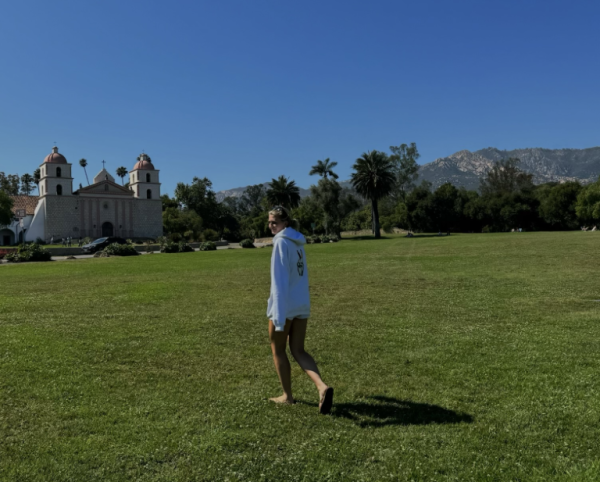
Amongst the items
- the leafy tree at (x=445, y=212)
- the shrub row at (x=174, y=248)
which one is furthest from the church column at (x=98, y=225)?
the leafy tree at (x=445, y=212)

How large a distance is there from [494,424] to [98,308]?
8.13 m

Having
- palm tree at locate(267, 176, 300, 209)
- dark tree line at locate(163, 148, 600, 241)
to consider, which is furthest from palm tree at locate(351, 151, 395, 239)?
palm tree at locate(267, 176, 300, 209)

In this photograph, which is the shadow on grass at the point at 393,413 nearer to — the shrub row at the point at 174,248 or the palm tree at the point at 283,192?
the shrub row at the point at 174,248

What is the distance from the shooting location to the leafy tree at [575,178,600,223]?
193ft

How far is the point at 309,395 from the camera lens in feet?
14.6

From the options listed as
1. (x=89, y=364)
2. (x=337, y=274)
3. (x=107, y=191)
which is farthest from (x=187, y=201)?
(x=89, y=364)

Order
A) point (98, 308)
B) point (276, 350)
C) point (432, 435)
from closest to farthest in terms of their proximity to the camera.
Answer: point (432, 435) < point (276, 350) < point (98, 308)

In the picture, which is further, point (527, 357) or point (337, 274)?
point (337, 274)

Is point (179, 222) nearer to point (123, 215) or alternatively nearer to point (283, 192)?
point (123, 215)

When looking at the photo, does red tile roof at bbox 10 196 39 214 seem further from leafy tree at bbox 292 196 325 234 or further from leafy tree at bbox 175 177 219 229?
leafy tree at bbox 292 196 325 234

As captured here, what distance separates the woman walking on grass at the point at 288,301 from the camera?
3914 millimetres

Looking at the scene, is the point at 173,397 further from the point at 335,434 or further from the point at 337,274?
the point at 337,274

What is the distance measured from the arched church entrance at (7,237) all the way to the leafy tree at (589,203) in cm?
8022

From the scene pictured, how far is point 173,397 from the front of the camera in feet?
14.2
